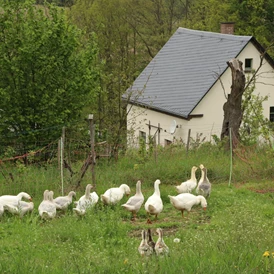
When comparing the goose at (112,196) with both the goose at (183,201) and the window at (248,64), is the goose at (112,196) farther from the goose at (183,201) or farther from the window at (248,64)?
the window at (248,64)

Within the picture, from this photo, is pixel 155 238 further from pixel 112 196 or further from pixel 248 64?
pixel 248 64

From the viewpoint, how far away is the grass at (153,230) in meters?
6.48

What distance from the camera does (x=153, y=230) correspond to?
10.6m

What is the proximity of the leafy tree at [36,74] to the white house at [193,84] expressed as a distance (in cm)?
549

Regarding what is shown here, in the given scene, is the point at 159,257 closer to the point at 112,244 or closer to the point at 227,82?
the point at 112,244

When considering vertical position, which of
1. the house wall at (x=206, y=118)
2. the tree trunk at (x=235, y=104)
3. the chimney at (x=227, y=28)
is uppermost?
the chimney at (x=227, y=28)

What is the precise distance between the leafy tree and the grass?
655cm

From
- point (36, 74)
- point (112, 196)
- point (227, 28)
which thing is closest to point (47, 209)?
point (112, 196)

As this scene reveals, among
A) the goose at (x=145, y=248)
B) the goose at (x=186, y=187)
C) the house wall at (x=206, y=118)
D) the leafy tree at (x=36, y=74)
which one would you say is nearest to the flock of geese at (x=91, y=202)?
the goose at (x=186, y=187)

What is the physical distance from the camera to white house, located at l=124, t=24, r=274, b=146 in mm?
29156

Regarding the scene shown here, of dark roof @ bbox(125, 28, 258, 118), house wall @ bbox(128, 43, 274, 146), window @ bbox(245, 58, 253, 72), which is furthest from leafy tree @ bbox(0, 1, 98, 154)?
Answer: window @ bbox(245, 58, 253, 72)

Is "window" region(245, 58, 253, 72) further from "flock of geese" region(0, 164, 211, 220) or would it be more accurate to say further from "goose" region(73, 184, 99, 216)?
"goose" region(73, 184, 99, 216)

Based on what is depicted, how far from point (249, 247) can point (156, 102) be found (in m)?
24.1

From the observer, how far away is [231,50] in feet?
99.9
